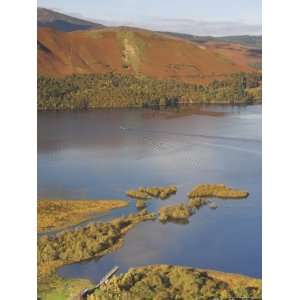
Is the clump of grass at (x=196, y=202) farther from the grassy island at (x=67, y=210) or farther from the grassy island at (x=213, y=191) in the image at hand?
the grassy island at (x=67, y=210)

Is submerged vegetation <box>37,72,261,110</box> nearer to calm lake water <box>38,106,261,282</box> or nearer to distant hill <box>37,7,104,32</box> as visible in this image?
calm lake water <box>38,106,261,282</box>

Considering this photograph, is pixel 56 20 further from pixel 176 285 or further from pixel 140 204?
pixel 176 285

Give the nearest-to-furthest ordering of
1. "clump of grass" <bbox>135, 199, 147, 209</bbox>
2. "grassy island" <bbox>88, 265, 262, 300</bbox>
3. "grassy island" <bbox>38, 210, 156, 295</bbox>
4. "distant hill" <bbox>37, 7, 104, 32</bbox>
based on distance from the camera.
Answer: "grassy island" <bbox>88, 265, 262, 300</bbox>, "grassy island" <bbox>38, 210, 156, 295</bbox>, "clump of grass" <bbox>135, 199, 147, 209</bbox>, "distant hill" <bbox>37, 7, 104, 32</bbox>

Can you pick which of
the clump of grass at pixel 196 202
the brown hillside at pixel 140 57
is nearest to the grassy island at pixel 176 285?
the clump of grass at pixel 196 202

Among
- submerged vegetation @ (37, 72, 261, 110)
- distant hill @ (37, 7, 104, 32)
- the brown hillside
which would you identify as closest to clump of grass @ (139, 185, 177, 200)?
submerged vegetation @ (37, 72, 261, 110)

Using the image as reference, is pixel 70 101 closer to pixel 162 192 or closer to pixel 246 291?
pixel 162 192

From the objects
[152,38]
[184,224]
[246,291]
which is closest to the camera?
[246,291]
